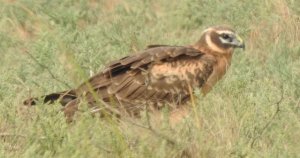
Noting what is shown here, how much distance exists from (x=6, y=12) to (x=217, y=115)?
615 cm

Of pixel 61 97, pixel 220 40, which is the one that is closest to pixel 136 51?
pixel 220 40

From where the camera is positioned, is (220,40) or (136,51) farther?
(136,51)

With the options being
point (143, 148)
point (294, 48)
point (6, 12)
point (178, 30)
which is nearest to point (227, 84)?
point (294, 48)

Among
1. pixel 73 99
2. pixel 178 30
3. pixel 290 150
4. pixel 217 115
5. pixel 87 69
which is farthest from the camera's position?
pixel 178 30

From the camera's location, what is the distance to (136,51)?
1106 centimetres

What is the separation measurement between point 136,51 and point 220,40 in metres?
1.98

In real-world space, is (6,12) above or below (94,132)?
above

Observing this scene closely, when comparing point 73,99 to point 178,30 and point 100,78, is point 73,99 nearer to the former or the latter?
point 100,78

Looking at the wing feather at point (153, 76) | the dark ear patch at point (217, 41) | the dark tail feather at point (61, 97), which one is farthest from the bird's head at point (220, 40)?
the dark tail feather at point (61, 97)

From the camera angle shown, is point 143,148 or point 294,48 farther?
point 294,48

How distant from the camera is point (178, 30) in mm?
12406

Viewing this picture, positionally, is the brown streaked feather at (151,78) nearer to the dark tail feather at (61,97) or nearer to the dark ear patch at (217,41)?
the dark tail feather at (61,97)

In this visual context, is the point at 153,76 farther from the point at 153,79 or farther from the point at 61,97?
the point at 61,97

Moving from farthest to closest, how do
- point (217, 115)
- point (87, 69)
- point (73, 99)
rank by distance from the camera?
point (87, 69) < point (73, 99) < point (217, 115)
